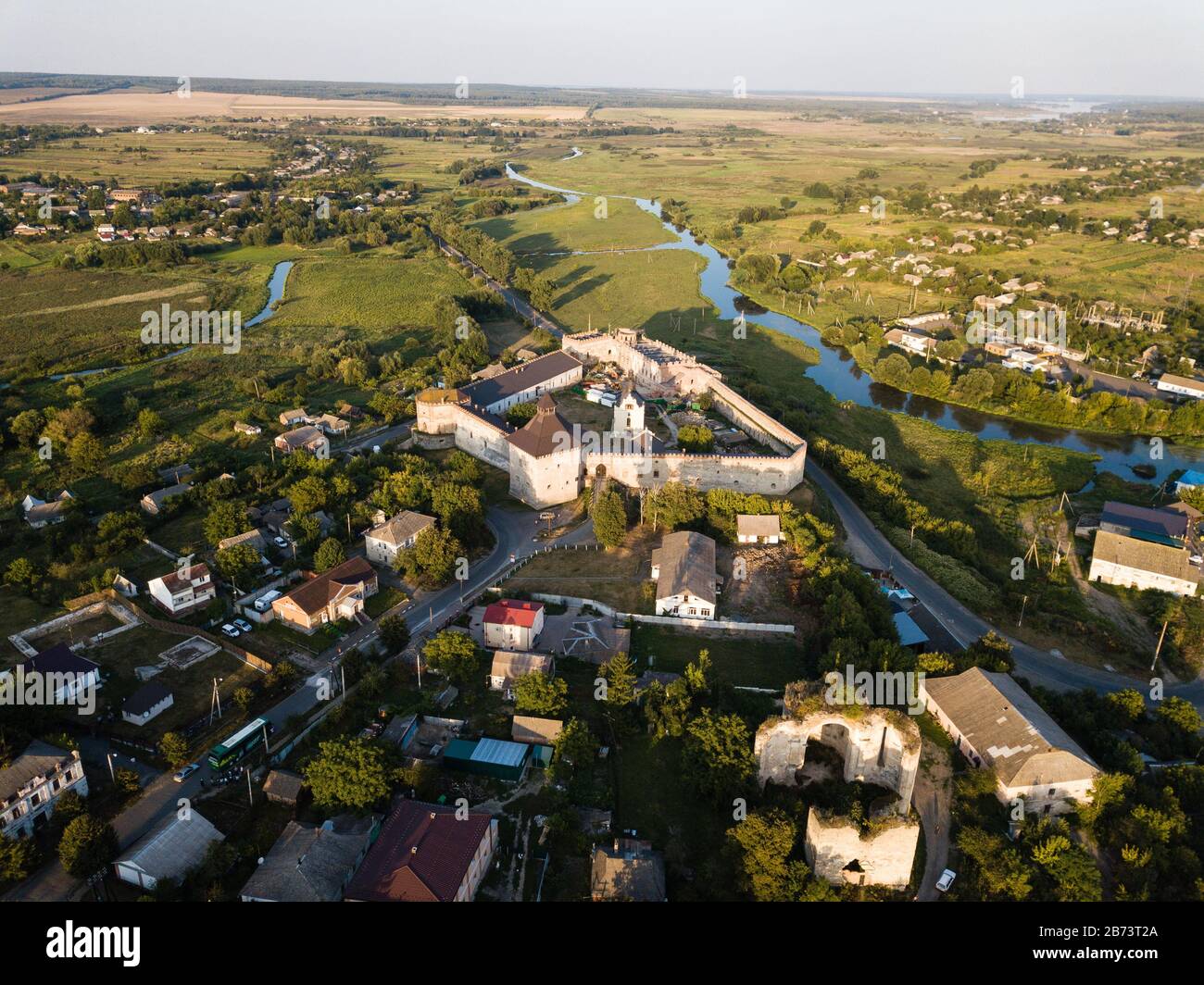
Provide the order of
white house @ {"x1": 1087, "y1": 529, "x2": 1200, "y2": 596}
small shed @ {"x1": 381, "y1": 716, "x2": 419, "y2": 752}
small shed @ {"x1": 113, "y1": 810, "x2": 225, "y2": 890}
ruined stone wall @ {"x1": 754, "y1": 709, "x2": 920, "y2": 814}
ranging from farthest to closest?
white house @ {"x1": 1087, "y1": 529, "x2": 1200, "y2": 596}, small shed @ {"x1": 381, "y1": 716, "x2": 419, "y2": 752}, ruined stone wall @ {"x1": 754, "y1": 709, "x2": 920, "y2": 814}, small shed @ {"x1": 113, "y1": 810, "x2": 225, "y2": 890}

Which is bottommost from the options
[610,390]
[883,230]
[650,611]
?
[650,611]

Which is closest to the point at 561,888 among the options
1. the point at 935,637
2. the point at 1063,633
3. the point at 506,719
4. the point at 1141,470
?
the point at 506,719

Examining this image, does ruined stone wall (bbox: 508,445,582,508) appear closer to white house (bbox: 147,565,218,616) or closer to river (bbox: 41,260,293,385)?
white house (bbox: 147,565,218,616)

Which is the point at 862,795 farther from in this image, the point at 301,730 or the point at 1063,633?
the point at 301,730

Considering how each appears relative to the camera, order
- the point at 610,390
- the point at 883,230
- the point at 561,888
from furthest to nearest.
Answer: the point at 883,230 < the point at 610,390 < the point at 561,888

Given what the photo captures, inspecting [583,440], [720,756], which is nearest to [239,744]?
[720,756]

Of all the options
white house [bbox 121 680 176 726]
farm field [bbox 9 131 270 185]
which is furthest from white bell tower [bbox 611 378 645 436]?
farm field [bbox 9 131 270 185]
